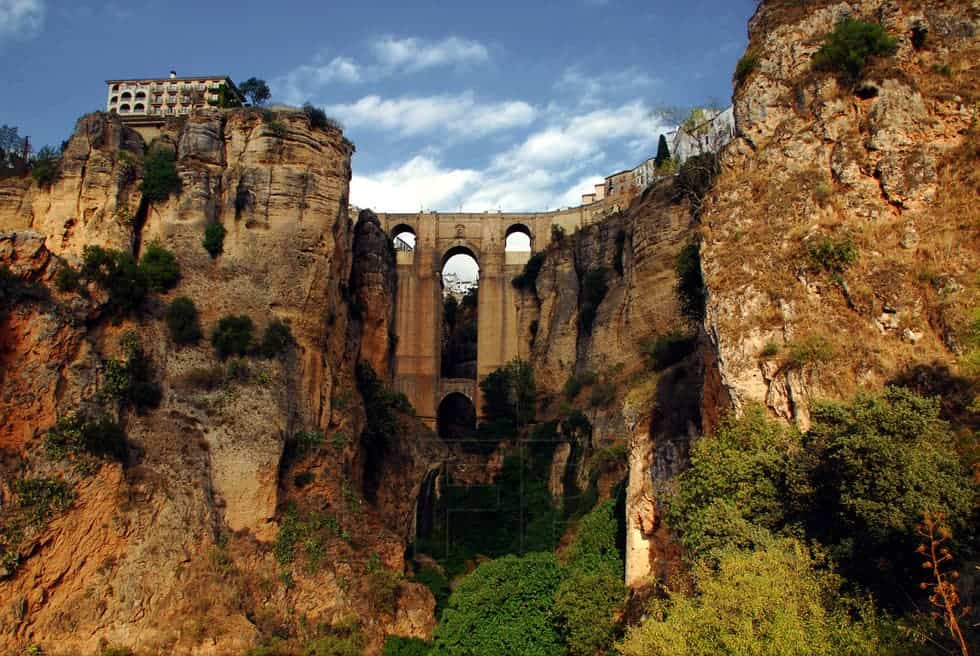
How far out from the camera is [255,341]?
2720 centimetres

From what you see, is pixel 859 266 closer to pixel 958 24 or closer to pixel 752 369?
pixel 752 369

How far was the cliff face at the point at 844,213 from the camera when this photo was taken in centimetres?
1423

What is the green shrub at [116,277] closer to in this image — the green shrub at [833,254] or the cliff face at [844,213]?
the cliff face at [844,213]

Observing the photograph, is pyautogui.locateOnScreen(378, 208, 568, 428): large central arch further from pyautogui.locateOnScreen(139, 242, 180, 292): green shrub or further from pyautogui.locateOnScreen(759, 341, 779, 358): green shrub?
pyautogui.locateOnScreen(759, 341, 779, 358): green shrub

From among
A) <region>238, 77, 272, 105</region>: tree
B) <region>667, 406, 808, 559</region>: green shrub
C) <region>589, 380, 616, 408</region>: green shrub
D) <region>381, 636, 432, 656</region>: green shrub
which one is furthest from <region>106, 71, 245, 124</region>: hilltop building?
<region>667, 406, 808, 559</region>: green shrub

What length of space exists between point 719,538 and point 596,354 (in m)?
26.3

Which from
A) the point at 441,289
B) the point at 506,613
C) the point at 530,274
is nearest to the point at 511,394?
the point at 530,274

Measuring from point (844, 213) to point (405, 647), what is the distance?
15.9 meters

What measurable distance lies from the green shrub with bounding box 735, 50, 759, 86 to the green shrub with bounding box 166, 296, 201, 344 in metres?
17.0

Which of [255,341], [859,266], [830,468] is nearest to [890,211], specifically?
[859,266]

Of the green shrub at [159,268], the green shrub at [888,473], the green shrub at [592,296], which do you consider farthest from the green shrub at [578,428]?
the green shrub at [888,473]

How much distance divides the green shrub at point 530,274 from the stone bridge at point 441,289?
1.78 ft

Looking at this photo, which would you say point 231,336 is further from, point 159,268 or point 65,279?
point 65,279

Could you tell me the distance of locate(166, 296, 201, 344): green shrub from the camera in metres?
26.4
